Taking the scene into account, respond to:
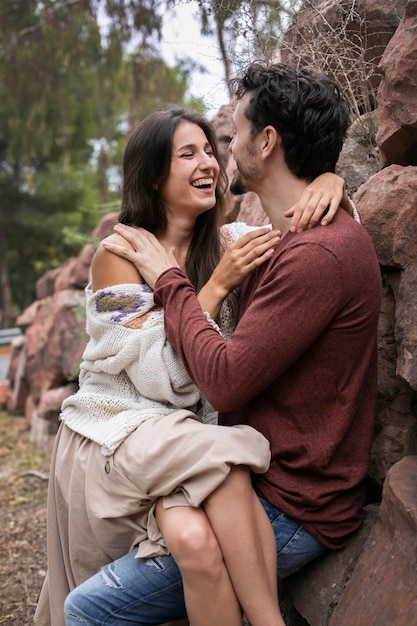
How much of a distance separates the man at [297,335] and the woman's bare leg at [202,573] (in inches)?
9.9

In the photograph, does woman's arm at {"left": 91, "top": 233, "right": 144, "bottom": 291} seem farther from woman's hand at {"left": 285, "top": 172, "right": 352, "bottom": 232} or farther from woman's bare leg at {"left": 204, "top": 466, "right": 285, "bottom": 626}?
woman's bare leg at {"left": 204, "top": 466, "right": 285, "bottom": 626}

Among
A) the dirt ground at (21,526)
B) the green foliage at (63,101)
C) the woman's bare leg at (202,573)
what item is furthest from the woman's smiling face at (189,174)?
the green foliage at (63,101)

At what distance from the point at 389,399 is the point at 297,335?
30.0 inches

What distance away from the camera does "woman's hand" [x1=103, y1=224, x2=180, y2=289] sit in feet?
8.04

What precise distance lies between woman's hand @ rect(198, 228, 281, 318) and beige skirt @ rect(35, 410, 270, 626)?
1.32ft

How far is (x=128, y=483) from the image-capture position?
7.14 ft

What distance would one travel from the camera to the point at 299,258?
2.05m

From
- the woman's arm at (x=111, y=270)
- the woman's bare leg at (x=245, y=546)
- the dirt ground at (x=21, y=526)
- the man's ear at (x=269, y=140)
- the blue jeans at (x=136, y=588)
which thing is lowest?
the dirt ground at (x=21, y=526)

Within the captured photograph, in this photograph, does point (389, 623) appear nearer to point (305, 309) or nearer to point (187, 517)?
point (187, 517)

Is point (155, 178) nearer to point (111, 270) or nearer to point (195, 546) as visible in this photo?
point (111, 270)

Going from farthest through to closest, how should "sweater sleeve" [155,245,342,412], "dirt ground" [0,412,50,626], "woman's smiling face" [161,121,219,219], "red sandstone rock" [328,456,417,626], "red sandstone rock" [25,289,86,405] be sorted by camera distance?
"red sandstone rock" [25,289,86,405], "dirt ground" [0,412,50,626], "woman's smiling face" [161,121,219,219], "sweater sleeve" [155,245,342,412], "red sandstone rock" [328,456,417,626]

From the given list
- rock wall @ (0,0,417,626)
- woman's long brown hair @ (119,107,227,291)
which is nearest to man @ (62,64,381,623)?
rock wall @ (0,0,417,626)

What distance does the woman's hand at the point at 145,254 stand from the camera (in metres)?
2.45

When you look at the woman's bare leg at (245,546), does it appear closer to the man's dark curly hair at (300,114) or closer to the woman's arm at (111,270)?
the woman's arm at (111,270)
